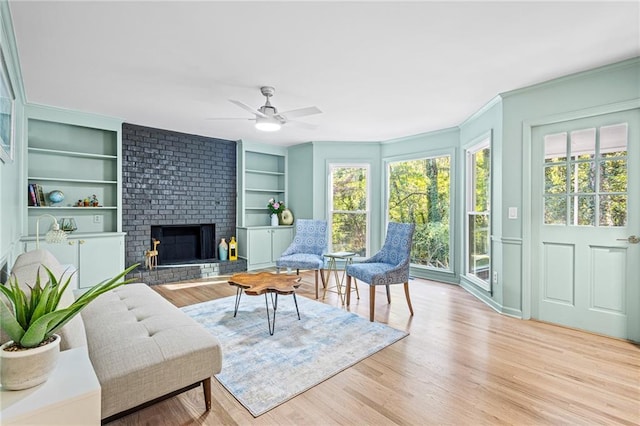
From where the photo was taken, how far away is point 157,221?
16.4 feet

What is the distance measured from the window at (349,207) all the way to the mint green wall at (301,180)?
40 cm

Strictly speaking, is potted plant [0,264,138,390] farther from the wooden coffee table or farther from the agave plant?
the wooden coffee table

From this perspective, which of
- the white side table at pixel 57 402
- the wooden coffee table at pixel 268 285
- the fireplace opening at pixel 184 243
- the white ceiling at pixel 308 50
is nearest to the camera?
the white side table at pixel 57 402

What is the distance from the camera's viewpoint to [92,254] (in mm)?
4008

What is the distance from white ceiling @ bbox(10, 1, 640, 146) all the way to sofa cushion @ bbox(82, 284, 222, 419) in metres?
2.00

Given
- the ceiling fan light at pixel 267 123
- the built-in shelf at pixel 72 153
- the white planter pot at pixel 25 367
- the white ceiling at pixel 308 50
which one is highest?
the white ceiling at pixel 308 50

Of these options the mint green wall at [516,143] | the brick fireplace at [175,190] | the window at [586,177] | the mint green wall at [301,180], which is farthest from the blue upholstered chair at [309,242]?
the window at [586,177]

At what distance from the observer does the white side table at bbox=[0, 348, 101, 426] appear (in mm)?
927

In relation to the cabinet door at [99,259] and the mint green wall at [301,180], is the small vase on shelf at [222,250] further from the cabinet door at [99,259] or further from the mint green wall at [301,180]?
the cabinet door at [99,259]

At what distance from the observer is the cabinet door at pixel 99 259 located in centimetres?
394

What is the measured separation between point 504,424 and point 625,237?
2.19 meters

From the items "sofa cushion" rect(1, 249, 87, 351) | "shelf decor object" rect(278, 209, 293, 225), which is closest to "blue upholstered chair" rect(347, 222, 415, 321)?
"sofa cushion" rect(1, 249, 87, 351)

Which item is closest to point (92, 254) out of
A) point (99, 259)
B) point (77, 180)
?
point (99, 259)

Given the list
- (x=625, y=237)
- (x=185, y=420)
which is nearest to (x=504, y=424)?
(x=185, y=420)
